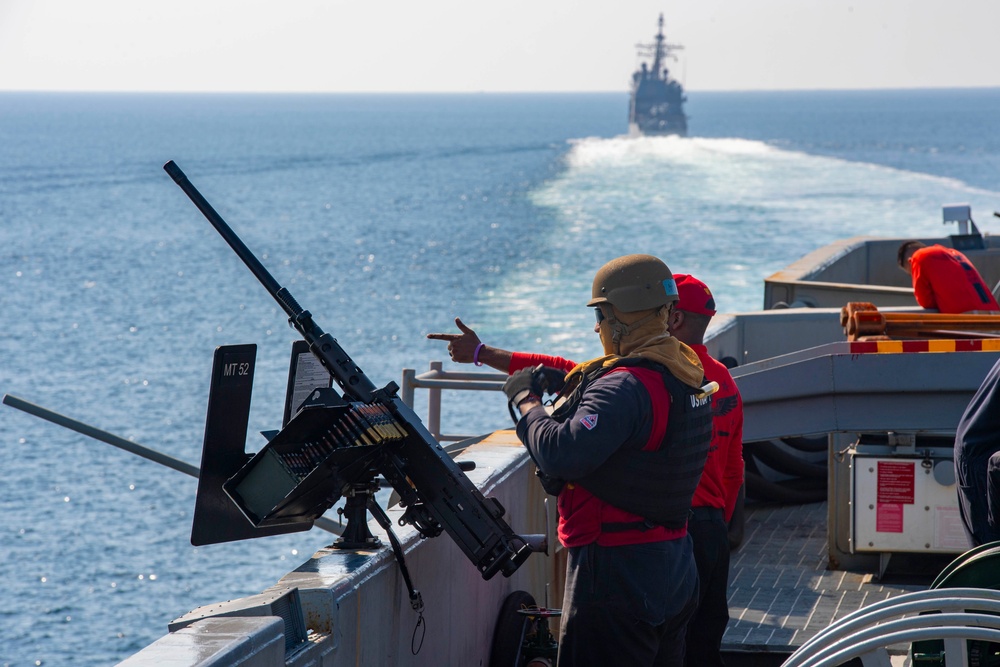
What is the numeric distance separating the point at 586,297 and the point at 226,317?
13878mm

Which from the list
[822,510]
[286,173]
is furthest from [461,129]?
[822,510]

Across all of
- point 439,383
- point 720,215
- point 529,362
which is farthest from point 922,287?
point 720,215

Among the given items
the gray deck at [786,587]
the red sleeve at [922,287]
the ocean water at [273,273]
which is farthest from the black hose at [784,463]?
the ocean water at [273,273]

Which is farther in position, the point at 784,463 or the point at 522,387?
the point at 784,463

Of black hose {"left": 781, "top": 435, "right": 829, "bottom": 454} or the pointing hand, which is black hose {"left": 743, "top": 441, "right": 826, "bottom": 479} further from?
the pointing hand

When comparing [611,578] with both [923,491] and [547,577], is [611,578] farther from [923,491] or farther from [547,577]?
[923,491]

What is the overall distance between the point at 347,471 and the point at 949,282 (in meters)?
5.69

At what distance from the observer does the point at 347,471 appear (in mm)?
3895

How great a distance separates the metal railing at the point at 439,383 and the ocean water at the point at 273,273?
10122 mm

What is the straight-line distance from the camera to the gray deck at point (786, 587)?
620 centimetres

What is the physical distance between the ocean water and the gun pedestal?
14.6 m

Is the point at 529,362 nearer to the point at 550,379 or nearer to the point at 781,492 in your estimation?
the point at 550,379

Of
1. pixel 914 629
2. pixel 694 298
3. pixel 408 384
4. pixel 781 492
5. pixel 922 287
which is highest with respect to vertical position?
pixel 694 298

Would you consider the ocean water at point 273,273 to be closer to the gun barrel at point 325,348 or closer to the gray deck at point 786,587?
the gray deck at point 786,587
